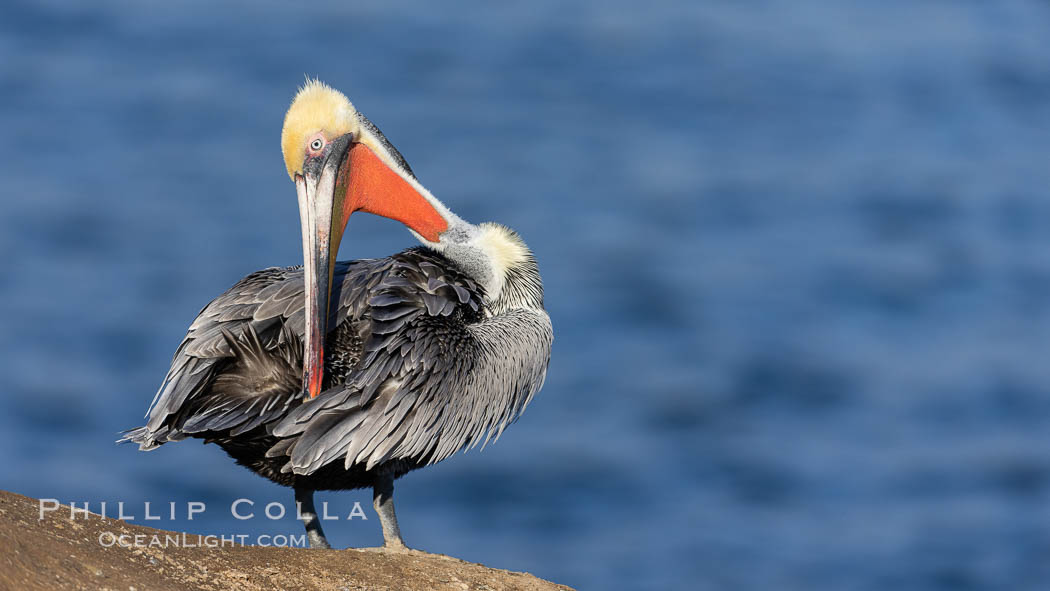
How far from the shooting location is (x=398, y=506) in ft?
97.3

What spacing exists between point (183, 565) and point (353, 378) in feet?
5.07

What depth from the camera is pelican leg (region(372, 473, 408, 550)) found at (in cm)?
729

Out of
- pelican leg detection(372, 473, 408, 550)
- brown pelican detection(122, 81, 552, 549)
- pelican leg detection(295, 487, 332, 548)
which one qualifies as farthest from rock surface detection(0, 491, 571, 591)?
pelican leg detection(295, 487, 332, 548)

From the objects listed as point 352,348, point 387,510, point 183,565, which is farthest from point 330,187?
point 183,565

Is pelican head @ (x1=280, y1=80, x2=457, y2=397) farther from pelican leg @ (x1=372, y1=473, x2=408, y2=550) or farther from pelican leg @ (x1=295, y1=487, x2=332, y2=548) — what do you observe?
pelican leg @ (x1=295, y1=487, x2=332, y2=548)

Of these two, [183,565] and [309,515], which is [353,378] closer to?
[309,515]

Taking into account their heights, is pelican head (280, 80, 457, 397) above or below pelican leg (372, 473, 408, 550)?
above

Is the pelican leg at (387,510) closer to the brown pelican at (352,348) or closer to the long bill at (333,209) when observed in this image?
the brown pelican at (352,348)

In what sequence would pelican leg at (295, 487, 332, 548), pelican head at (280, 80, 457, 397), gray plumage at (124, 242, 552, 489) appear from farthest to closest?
pelican leg at (295, 487, 332, 548), pelican head at (280, 80, 457, 397), gray plumage at (124, 242, 552, 489)

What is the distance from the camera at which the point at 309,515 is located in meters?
7.62

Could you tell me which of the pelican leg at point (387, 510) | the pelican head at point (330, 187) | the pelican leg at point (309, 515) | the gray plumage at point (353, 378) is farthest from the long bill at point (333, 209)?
the pelican leg at point (309, 515)

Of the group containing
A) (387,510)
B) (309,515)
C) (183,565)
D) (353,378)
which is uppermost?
(353,378)

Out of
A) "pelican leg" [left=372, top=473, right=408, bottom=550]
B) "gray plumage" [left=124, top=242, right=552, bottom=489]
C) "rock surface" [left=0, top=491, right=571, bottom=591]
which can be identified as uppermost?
"gray plumage" [left=124, top=242, right=552, bottom=489]

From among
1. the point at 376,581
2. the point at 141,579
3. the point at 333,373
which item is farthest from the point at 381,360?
the point at 141,579
